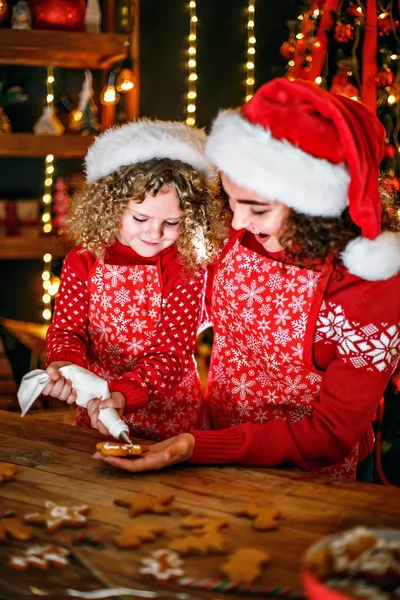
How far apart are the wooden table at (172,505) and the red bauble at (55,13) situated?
8.20ft

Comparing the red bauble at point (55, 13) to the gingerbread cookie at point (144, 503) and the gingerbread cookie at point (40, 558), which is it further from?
the gingerbread cookie at point (40, 558)

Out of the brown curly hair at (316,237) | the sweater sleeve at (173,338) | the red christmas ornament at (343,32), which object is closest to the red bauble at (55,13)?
the red christmas ornament at (343,32)

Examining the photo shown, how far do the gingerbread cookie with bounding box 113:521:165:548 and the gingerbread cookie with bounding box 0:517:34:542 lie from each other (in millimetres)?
154

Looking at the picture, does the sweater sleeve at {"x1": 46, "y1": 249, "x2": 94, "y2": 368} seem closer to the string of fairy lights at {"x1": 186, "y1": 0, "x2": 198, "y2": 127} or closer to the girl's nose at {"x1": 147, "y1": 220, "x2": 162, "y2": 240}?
the girl's nose at {"x1": 147, "y1": 220, "x2": 162, "y2": 240}

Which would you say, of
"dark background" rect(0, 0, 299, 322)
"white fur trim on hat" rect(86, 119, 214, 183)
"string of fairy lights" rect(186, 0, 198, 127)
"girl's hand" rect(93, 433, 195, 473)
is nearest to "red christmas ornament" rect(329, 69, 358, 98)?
"dark background" rect(0, 0, 299, 322)

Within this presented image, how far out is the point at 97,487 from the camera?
5.09 ft

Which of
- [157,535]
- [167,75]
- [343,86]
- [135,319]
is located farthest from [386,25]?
[157,535]

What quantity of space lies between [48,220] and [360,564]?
338cm

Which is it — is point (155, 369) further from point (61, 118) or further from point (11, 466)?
point (61, 118)

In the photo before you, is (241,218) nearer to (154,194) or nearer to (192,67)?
(154,194)

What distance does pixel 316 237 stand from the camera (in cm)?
175

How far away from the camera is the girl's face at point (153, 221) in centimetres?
200

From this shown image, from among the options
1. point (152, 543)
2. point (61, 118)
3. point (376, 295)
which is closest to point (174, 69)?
point (61, 118)

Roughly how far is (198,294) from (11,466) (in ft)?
2.42
